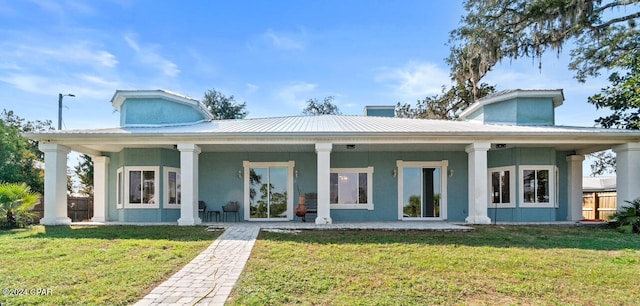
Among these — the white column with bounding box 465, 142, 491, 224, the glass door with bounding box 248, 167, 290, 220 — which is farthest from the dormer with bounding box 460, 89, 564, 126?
the glass door with bounding box 248, 167, 290, 220

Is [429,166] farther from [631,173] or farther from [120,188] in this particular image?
[120,188]

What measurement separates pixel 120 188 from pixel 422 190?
1050 centimetres

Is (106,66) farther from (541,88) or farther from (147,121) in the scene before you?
(541,88)

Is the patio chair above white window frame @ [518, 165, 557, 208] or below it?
below

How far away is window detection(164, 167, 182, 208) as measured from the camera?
13281 mm

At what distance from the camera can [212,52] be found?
1590cm

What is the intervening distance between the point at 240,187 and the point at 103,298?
29.3 feet

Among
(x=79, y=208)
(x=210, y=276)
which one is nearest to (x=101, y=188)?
(x=79, y=208)

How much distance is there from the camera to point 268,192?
13.8 m

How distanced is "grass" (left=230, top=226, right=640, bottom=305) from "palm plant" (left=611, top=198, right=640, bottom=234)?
169 centimetres

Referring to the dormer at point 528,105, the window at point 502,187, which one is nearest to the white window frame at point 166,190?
the window at point 502,187

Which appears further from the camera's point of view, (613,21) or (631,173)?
(613,21)

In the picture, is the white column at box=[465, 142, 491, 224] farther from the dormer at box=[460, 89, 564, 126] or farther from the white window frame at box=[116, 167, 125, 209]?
the white window frame at box=[116, 167, 125, 209]

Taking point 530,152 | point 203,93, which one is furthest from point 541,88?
point 203,93
